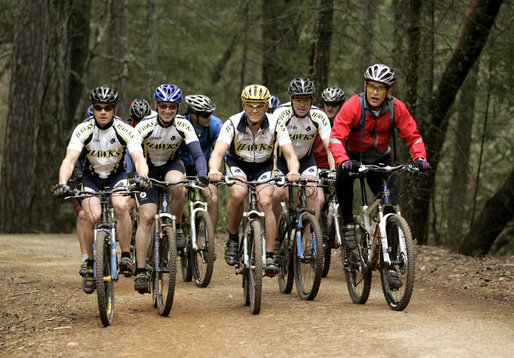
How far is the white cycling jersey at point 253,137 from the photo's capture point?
873cm

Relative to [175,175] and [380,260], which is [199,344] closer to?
[380,260]

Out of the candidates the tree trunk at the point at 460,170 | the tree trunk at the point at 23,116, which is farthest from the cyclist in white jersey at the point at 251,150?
the tree trunk at the point at 23,116

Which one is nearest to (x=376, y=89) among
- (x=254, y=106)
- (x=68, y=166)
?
(x=254, y=106)

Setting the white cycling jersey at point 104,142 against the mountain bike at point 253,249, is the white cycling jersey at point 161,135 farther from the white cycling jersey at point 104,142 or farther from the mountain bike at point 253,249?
the mountain bike at point 253,249

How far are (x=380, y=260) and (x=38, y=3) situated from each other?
13.7m

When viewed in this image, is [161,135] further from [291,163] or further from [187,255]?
[187,255]

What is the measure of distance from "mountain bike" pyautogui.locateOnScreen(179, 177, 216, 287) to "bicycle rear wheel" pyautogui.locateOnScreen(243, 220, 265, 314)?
1.41 metres

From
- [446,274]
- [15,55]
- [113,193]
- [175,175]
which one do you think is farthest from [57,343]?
[15,55]

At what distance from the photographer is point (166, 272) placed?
771 centimetres

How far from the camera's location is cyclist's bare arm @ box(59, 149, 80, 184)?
301 inches

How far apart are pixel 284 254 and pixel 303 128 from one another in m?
1.87

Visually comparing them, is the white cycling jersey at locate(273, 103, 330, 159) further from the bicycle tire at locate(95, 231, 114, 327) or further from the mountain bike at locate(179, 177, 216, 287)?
the bicycle tire at locate(95, 231, 114, 327)

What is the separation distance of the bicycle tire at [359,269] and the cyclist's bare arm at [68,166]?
346 centimetres

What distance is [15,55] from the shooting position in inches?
707
